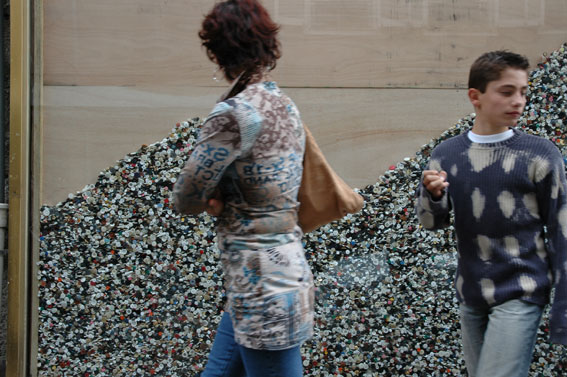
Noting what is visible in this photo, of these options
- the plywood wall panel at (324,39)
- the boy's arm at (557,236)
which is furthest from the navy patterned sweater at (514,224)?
the plywood wall panel at (324,39)

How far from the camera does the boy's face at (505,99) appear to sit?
214cm

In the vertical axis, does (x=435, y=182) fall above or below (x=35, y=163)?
above

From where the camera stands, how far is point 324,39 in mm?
3426

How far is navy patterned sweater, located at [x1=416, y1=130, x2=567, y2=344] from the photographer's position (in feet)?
6.70

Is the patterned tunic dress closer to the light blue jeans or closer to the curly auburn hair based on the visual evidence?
the curly auburn hair

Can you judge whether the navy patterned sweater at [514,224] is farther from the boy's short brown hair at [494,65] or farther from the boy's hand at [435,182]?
the boy's short brown hair at [494,65]

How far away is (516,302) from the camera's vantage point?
2043 millimetres

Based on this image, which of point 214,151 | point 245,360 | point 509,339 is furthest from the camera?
point 509,339

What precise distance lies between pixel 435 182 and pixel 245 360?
2.81 ft

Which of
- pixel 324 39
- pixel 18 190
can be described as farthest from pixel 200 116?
pixel 18 190

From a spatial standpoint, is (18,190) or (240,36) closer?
(240,36)

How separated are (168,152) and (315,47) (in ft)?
3.26

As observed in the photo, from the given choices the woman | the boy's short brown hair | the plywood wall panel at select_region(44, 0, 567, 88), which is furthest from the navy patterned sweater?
the plywood wall panel at select_region(44, 0, 567, 88)

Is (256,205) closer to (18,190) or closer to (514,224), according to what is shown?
(514,224)
